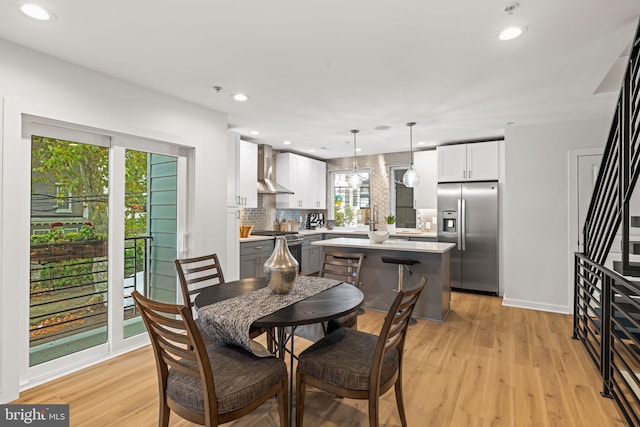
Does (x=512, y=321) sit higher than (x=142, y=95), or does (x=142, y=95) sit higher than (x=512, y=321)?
(x=142, y=95)

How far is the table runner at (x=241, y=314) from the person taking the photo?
1753 mm

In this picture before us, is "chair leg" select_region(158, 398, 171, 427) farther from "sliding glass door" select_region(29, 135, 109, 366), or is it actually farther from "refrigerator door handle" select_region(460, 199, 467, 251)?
"refrigerator door handle" select_region(460, 199, 467, 251)

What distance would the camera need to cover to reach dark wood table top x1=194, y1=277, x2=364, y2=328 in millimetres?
1703

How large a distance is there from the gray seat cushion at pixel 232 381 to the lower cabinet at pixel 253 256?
115 inches

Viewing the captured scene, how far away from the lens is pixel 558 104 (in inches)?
142

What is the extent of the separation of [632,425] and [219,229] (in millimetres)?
3723

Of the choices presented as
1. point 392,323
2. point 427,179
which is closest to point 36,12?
point 392,323

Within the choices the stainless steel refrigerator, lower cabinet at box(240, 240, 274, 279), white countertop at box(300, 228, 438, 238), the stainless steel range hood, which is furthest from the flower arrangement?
the stainless steel refrigerator

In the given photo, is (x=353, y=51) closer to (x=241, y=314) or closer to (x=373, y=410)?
(x=241, y=314)

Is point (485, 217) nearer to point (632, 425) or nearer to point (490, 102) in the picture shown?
point (490, 102)

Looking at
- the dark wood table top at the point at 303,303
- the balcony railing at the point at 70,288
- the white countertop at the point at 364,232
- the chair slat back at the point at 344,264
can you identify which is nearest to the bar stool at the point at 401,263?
the chair slat back at the point at 344,264

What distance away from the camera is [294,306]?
6.37 ft

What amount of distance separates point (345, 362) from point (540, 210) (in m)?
3.90

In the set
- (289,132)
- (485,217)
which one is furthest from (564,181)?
(289,132)
